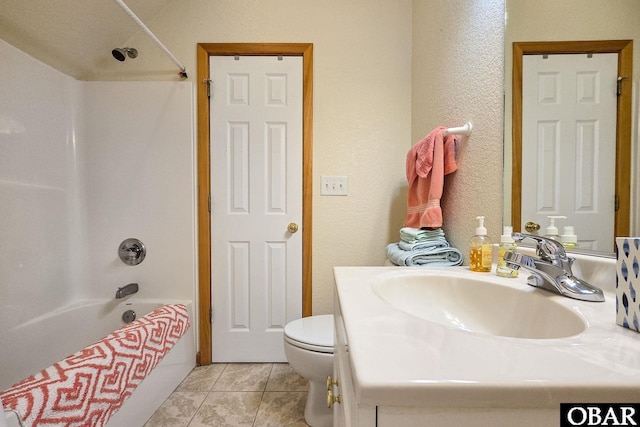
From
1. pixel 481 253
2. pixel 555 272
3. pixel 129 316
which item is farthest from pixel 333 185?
pixel 129 316

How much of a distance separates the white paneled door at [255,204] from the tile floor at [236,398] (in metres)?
0.11

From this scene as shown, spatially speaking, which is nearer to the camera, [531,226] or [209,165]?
[531,226]

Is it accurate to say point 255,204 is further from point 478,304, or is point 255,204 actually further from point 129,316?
point 478,304

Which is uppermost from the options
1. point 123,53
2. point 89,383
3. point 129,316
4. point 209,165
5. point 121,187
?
point 123,53

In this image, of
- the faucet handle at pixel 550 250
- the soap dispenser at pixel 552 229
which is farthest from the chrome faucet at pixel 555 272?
the soap dispenser at pixel 552 229

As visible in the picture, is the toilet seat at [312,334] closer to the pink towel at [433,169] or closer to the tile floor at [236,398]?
the tile floor at [236,398]

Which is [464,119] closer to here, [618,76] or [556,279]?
[618,76]

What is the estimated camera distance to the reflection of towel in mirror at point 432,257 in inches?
38.4

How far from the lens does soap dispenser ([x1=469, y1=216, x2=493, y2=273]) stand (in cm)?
78

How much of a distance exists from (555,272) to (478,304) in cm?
19

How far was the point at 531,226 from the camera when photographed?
737 mm

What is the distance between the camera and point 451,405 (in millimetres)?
265

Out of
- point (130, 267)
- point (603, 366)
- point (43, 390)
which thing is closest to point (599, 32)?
point (603, 366)

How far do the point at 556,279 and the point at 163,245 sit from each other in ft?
5.71
